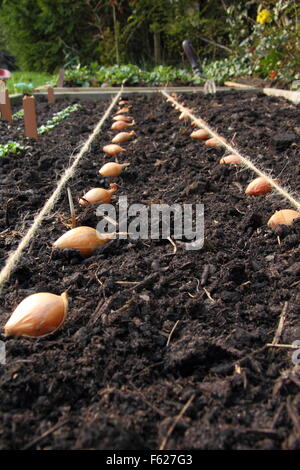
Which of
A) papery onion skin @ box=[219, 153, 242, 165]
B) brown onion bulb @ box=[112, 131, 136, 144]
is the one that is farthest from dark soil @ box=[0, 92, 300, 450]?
brown onion bulb @ box=[112, 131, 136, 144]

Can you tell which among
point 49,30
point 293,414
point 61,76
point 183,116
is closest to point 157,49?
point 49,30

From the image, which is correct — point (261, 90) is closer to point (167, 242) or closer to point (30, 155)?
point (30, 155)

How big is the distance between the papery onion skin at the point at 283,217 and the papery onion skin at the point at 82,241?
0.68 m

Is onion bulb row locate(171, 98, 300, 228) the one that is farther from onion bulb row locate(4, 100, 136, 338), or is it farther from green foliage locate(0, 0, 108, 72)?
green foliage locate(0, 0, 108, 72)

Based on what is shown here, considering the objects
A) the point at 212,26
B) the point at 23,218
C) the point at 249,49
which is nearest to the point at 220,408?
the point at 23,218

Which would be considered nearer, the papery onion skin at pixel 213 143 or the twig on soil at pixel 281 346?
the twig on soil at pixel 281 346

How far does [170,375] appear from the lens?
3.37 ft

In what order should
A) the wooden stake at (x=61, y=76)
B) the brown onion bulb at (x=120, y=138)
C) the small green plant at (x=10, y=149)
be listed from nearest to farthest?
the small green plant at (x=10, y=149)
the brown onion bulb at (x=120, y=138)
the wooden stake at (x=61, y=76)

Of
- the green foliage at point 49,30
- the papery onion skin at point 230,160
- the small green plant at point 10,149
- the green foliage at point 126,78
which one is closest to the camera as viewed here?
the papery onion skin at point 230,160

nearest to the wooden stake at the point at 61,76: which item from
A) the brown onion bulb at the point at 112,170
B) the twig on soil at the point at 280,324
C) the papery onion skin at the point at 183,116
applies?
the papery onion skin at the point at 183,116

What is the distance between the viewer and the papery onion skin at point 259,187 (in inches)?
79.0

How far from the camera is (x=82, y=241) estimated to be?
5.18 feet

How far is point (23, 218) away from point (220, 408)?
52.0 inches

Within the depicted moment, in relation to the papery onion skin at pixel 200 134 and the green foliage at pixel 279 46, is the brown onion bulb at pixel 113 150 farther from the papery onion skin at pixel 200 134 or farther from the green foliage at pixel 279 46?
the green foliage at pixel 279 46
